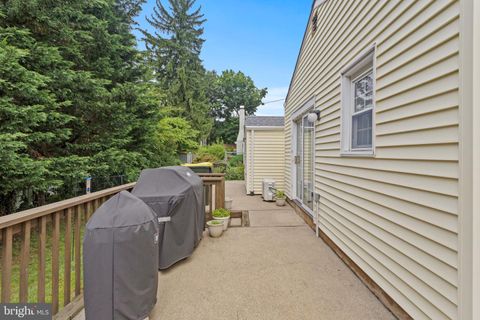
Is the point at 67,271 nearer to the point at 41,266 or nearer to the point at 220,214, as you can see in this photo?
the point at 41,266

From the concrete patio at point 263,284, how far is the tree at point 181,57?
17559 millimetres

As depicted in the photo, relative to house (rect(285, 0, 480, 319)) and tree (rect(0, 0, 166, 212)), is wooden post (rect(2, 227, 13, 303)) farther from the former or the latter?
house (rect(285, 0, 480, 319))

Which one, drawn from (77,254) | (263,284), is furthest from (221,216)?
(77,254)

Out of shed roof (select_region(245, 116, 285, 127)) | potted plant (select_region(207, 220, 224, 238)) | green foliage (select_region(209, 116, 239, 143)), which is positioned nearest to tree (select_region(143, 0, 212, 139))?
green foliage (select_region(209, 116, 239, 143))

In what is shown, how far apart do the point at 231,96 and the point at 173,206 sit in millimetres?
30435

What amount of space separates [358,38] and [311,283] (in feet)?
9.37

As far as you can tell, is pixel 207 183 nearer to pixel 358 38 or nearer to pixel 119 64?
pixel 358 38

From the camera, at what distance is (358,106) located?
3166mm

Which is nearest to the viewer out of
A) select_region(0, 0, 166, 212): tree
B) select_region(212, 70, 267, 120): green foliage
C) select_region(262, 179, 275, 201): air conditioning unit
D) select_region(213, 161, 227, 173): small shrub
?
select_region(0, 0, 166, 212): tree

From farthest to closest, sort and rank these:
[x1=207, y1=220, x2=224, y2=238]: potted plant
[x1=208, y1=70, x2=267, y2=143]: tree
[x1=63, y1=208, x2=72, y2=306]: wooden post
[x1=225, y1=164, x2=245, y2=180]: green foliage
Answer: [x1=208, y1=70, x2=267, y2=143]: tree < [x1=225, y1=164, x2=245, y2=180]: green foliage < [x1=207, y1=220, x2=224, y2=238]: potted plant < [x1=63, y1=208, x2=72, y2=306]: wooden post

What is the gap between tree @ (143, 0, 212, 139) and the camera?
20344mm

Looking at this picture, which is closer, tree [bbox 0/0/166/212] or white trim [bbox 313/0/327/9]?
tree [bbox 0/0/166/212]

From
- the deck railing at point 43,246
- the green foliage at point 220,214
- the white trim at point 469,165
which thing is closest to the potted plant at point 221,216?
the green foliage at point 220,214

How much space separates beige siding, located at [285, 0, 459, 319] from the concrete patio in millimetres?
326
